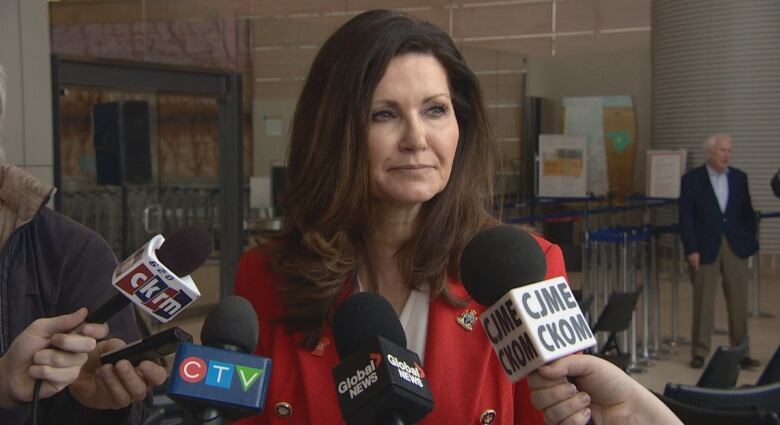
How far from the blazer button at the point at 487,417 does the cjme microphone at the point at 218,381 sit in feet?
1.98

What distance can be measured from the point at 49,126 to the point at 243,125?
8.86 ft

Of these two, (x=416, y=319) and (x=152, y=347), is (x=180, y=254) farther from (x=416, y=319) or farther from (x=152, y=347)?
(x=416, y=319)

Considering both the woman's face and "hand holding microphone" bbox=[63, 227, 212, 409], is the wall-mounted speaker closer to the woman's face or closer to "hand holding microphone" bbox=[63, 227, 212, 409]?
the woman's face

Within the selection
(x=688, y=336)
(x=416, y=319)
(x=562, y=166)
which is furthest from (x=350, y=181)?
(x=562, y=166)

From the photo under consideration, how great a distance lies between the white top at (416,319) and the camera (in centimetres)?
164

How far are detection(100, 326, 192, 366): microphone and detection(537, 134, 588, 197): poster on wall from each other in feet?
36.6

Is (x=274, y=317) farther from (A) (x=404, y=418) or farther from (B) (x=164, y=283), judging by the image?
(A) (x=404, y=418)

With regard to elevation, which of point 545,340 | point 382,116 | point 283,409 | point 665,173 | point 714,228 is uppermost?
Answer: point 382,116

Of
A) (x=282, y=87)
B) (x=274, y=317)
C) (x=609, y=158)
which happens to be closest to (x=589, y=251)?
(x=282, y=87)

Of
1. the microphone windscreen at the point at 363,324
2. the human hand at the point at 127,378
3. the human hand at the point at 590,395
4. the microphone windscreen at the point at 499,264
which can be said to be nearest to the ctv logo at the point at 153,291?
the human hand at the point at 127,378

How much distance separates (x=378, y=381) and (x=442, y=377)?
62 centimetres

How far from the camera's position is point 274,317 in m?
1.71

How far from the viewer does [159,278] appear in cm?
123

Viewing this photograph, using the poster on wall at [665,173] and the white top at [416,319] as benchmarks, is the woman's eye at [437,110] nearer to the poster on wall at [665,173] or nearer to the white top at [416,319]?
the white top at [416,319]
